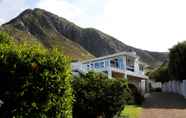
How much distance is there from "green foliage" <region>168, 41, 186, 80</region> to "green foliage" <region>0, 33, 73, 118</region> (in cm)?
4279


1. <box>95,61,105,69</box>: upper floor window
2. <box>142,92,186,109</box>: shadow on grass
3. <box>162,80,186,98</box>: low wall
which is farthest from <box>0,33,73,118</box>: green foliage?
<box>95,61,105,69</box>: upper floor window

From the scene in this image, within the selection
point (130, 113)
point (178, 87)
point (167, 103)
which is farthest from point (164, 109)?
point (178, 87)

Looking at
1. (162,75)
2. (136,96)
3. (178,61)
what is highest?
(162,75)

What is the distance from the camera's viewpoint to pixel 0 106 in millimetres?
11055

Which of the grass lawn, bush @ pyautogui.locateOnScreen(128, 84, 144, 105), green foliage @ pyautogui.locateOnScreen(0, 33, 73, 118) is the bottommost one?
the grass lawn

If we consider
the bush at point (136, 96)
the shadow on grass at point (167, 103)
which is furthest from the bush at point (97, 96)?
the bush at point (136, 96)

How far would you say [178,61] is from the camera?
54062 millimetres

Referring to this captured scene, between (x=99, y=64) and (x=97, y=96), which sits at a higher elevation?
(x=99, y=64)

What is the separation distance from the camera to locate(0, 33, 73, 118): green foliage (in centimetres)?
1105

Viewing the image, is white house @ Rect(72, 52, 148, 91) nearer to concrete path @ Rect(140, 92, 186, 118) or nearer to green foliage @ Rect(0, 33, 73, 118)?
concrete path @ Rect(140, 92, 186, 118)

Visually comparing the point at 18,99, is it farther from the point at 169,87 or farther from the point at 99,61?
the point at 169,87

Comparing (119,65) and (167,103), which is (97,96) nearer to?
(167,103)

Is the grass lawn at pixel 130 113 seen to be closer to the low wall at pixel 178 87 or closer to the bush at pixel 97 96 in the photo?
the bush at pixel 97 96

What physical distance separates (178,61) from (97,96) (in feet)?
113
